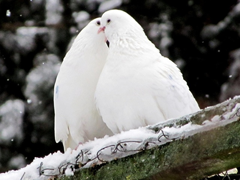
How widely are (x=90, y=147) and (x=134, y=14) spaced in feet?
15.6

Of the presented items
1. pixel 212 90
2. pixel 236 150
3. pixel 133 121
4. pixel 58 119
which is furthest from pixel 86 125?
pixel 212 90

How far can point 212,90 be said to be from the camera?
7.26 metres

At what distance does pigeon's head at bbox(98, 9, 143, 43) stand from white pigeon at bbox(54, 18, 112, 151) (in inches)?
5.0

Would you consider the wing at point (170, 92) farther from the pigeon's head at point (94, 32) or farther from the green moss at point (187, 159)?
the green moss at point (187, 159)

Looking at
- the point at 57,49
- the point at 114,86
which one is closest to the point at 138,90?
the point at 114,86

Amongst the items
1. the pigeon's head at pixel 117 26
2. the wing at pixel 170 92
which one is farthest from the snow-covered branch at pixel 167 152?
the pigeon's head at pixel 117 26

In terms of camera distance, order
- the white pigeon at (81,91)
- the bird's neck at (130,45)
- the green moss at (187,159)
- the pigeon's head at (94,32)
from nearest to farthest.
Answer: the green moss at (187,159), the bird's neck at (130,45), the white pigeon at (81,91), the pigeon's head at (94,32)

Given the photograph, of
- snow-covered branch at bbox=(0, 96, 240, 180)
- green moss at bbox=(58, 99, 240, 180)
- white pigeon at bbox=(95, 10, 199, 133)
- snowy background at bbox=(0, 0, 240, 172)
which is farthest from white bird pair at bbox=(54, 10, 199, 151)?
snowy background at bbox=(0, 0, 240, 172)

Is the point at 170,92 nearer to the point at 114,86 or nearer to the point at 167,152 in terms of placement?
the point at 114,86

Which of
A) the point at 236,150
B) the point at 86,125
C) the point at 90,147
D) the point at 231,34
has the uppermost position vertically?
the point at 231,34

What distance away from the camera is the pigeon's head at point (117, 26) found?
4348 mm

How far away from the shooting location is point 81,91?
427 cm

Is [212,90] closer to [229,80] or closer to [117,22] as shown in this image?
[229,80]

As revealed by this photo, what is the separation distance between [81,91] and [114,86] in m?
0.41
